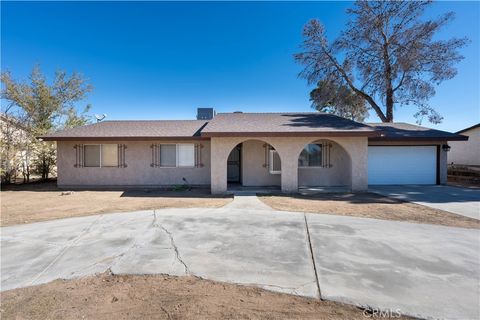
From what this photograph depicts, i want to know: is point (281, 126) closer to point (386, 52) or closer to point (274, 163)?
point (274, 163)

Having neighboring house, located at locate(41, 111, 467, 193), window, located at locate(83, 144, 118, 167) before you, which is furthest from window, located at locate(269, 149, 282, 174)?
window, located at locate(83, 144, 118, 167)

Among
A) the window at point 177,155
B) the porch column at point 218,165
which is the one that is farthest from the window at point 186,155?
the porch column at point 218,165

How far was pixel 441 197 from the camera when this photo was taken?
9.53 m

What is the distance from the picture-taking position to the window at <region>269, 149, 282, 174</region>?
1213 centimetres

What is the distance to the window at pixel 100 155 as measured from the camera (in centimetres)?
1246

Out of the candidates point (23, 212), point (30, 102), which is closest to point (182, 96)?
point (30, 102)

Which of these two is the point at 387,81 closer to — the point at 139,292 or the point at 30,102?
the point at 139,292

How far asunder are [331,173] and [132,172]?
10.6m

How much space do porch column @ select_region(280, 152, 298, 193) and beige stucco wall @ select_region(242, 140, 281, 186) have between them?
1690mm

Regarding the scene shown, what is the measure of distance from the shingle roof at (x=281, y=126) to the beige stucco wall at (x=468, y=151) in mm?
13746

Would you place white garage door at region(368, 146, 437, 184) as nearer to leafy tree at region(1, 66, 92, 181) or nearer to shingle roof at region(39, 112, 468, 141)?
shingle roof at region(39, 112, 468, 141)

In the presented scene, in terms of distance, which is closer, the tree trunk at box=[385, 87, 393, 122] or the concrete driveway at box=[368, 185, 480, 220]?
the concrete driveway at box=[368, 185, 480, 220]

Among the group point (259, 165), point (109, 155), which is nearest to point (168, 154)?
point (109, 155)

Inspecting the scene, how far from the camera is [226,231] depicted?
5.52m
